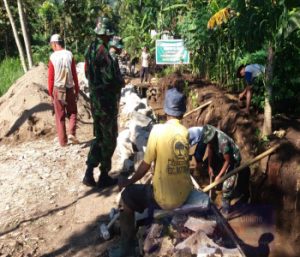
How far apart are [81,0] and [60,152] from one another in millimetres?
17383

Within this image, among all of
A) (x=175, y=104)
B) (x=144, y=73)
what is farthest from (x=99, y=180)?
(x=144, y=73)

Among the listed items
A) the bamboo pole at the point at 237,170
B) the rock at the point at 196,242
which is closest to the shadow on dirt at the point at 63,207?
the bamboo pole at the point at 237,170

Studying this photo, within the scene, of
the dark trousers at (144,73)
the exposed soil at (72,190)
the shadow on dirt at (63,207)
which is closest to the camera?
the exposed soil at (72,190)

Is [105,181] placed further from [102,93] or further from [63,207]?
[102,93]

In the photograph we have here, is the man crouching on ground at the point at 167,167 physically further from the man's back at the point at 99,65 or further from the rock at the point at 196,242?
the man's back at the point at 99,65

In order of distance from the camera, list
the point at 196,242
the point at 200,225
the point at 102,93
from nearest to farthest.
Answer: the point at 196,242, the point at 200,225, the point at 102,93

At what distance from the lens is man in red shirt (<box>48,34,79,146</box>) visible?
663 cm

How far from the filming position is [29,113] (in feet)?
26.2

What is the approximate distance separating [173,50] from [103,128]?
22.8 feet

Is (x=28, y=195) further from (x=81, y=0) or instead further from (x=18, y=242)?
(x=81, y=0)

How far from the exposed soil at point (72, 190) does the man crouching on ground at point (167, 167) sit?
0.94 m

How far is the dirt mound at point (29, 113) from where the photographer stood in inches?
302

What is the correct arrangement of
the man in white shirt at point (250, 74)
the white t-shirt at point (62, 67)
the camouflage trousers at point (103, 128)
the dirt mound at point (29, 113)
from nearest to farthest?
the camouflage trousers at point (103, 128)
the white t-shirt at point (62, 67)
the man in white shirt at point (250, 74)
the dirt mound at point (29, 113)

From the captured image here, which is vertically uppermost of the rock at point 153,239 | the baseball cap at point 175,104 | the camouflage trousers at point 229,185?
the baseball cap at point 175,104
